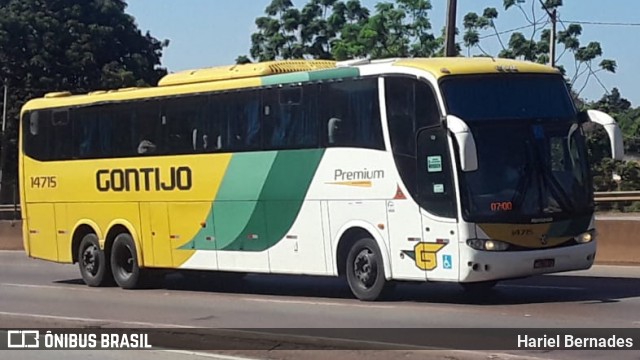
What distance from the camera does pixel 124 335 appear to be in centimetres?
1362

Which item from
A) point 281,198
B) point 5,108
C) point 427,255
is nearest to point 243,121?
point 281,198

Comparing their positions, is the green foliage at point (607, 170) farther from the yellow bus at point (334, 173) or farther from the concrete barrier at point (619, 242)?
the yellow bus at point (334, 173)

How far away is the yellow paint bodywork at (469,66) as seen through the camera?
1565 cm

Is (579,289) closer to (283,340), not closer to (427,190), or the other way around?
(427,190)

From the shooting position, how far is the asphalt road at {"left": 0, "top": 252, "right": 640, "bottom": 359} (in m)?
13.8

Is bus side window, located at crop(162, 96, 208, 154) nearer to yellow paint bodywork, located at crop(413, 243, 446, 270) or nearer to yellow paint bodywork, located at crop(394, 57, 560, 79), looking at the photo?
yellow paint bodywork, located at crop(394, 57, 560, 79)

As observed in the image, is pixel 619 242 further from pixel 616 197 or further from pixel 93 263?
pixel 616 197

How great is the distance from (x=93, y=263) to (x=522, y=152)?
32.0 ft

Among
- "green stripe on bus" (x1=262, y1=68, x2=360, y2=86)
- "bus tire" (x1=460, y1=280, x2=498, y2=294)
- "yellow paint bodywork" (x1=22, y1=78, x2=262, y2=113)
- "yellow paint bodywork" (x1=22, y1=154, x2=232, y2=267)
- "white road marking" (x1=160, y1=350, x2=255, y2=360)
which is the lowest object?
"bus tire" (x1=460, y1=280, x2=498, y2=294)

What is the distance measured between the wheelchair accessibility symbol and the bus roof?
243cm

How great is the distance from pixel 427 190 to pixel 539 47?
43718 millimetres

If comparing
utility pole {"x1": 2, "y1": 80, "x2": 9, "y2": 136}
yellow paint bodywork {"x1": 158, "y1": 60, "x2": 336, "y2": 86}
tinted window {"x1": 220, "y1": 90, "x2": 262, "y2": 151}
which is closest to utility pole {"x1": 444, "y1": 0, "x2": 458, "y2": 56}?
yellow paint bodywork {"x1": 158, "y1": 60, "x2": 336, "y2": 86}

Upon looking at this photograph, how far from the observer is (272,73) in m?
18.6

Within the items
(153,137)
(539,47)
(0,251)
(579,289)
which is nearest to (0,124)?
(0,251)
